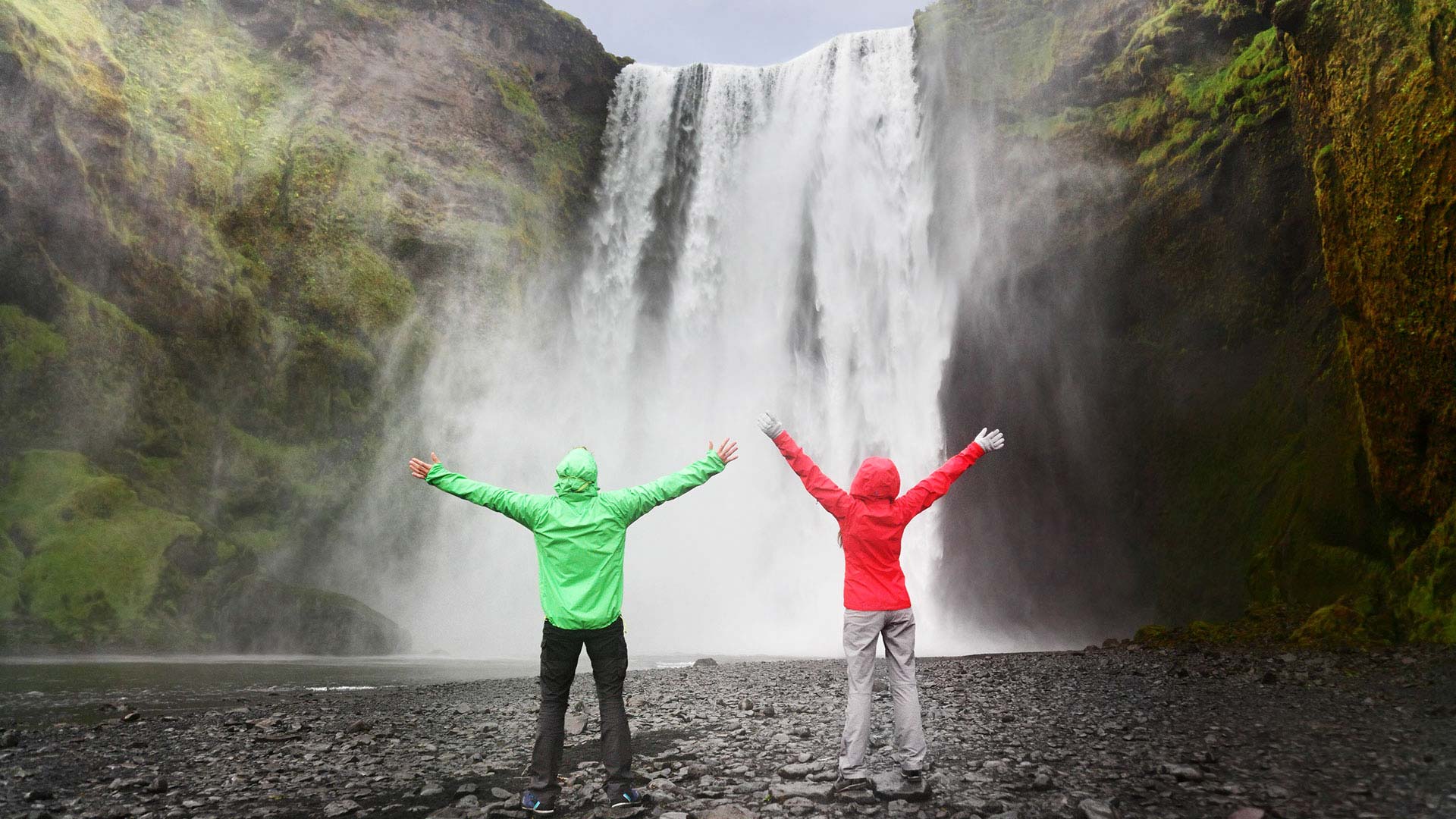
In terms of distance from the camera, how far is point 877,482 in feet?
18.5

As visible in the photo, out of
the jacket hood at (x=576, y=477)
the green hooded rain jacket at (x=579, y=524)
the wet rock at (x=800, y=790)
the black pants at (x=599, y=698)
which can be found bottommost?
the wet rock at (x=800, y=790)

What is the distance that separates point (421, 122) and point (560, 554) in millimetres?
30575

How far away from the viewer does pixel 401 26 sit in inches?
1248

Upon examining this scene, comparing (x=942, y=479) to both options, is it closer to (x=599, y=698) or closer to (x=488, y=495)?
(x=599, y=698)

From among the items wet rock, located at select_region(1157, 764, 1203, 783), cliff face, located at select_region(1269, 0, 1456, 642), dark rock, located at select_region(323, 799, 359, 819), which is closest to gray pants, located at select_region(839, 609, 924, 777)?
wet rock, located at select_region(1157, 764, 1203, 783)

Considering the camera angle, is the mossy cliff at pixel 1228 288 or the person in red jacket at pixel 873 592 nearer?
the person in red jacket at pixel 873 592

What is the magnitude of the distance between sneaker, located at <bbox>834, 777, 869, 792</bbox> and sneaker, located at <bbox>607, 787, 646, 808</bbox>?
1211 millimetres

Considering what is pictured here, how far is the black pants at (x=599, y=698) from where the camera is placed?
4.94 m

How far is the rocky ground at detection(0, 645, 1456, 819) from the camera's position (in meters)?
4.83

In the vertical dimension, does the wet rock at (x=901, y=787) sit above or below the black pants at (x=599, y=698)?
below

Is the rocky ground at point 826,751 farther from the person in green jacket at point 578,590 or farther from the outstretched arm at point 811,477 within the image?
the outstretched arm at point 811,477

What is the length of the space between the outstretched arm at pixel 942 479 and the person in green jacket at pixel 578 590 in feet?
4.59

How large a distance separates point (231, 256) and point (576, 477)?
1045 inches

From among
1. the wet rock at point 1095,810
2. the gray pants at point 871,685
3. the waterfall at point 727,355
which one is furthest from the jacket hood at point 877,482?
the waterfall at point 727,355
